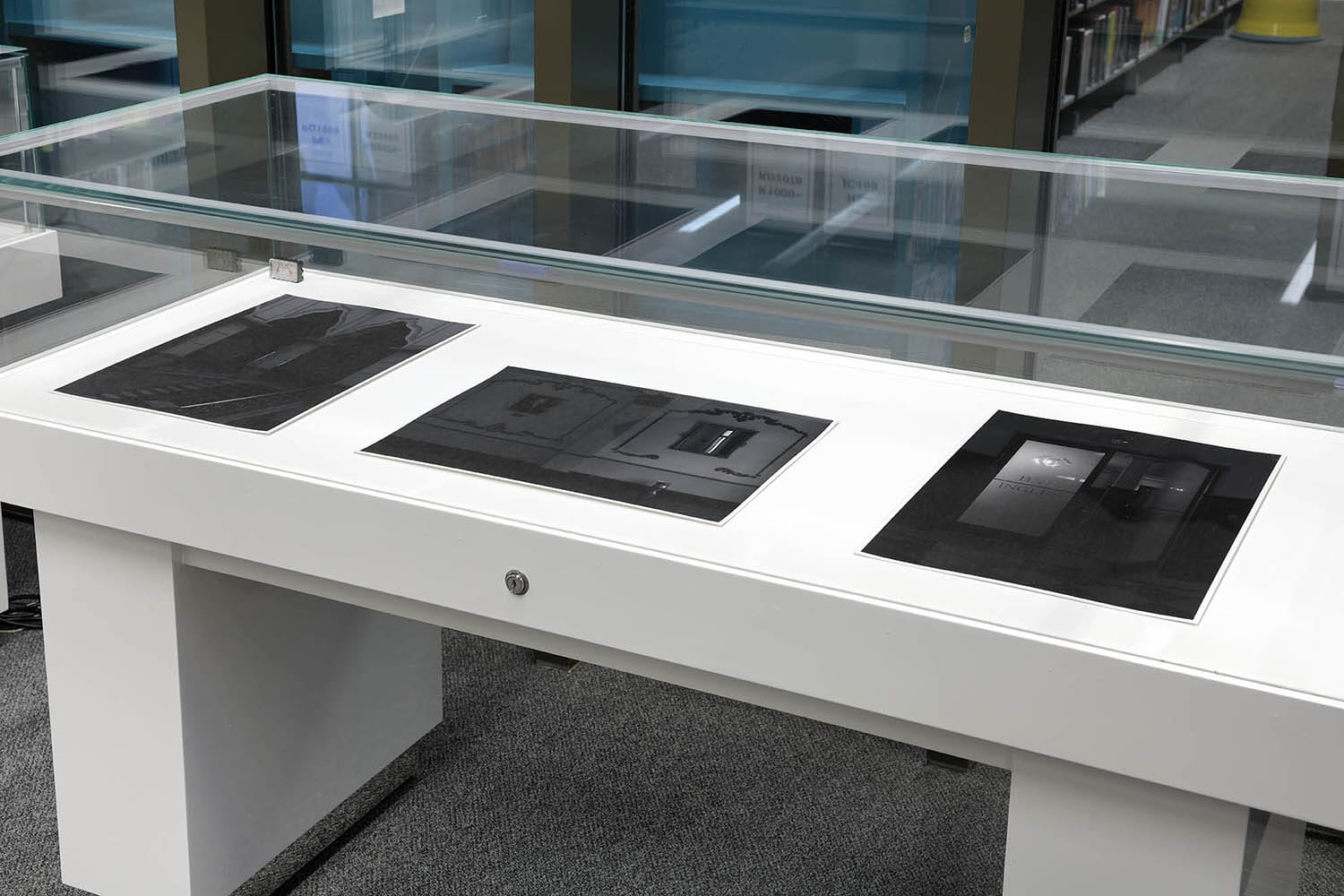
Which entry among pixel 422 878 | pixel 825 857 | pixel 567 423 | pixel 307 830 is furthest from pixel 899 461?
pixel 307 830

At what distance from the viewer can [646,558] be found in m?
1.74

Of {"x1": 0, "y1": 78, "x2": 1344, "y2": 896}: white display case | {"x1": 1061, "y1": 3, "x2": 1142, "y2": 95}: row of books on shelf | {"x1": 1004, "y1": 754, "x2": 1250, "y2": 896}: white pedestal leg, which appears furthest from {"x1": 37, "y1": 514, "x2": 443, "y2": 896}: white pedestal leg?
{"x1": 1061, "y1": 3, "x2": 1142, "y2": 95}: row of books on shelf

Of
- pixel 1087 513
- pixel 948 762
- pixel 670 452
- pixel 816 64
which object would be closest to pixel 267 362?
pixel 670 452

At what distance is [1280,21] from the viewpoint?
9.03 feet

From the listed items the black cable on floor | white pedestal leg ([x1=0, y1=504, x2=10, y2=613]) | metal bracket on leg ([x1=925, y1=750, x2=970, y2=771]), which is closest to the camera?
metal bracket on leg ([x1=925, y1=750, x2=970, y2=771])

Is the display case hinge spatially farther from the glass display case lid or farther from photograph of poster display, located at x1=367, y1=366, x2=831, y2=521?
photograph of poster display, located at x1=367, y1=366, x2=831, y2=521

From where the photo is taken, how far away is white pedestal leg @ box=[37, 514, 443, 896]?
2191 millimetres

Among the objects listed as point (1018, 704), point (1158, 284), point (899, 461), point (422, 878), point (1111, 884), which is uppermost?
point (1158, 284)

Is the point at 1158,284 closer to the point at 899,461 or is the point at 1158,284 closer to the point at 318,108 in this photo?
the point at 899,461

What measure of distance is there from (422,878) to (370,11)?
2246 millimetres

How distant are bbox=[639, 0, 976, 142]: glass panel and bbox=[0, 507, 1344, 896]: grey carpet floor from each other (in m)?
1.27

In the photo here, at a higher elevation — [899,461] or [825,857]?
[899,461]

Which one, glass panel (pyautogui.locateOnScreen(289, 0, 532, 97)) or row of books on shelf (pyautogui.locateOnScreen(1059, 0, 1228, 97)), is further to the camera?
glass panel (pyautogui.locateOnScreen(289, 0, 532, 97))

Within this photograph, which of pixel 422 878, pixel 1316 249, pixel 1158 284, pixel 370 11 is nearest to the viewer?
pixel 1158 284
